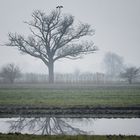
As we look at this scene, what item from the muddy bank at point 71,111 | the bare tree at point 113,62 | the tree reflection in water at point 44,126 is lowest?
the tree reflection in water at point 44,126

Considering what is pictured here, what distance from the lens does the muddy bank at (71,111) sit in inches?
738

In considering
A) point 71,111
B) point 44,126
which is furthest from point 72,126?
point 71,111

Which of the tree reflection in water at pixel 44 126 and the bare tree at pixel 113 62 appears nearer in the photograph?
the tree reflection in water at pixel 44 126

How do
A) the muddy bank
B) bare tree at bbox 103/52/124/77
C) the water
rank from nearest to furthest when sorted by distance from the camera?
the water
the muddy bank
bare tree at bbox 103/52/124/77

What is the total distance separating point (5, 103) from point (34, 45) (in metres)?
30.5

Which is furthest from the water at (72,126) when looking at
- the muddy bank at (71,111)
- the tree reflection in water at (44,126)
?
the muddy bank at (71,111)

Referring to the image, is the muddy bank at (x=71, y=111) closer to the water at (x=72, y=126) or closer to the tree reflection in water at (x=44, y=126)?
the water at (x=72, y=126)

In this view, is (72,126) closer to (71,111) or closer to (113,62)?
(71,111)

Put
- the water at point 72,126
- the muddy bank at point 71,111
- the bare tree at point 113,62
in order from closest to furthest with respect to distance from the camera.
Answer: the water at point 72,126 → the muddy bank at point 71,111 → the bare tree at point 113,62

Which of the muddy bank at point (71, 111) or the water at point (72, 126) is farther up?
the muddy bank at point (71, 111)

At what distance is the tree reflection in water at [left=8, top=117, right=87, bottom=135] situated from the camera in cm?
1427

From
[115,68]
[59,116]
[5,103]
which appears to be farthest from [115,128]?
[115,68]

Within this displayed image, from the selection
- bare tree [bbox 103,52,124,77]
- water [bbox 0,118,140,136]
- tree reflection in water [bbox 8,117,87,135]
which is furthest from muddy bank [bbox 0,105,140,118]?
bare tree [bbox 103,52,124,77]

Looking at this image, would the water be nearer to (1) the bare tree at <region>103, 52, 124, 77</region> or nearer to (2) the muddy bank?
(2) the muddy bank
